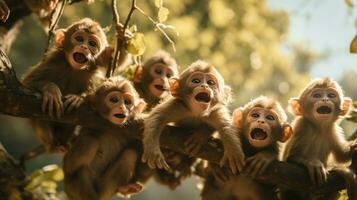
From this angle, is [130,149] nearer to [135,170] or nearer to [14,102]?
[135,170]

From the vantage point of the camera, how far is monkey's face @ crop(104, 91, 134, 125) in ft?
16.1

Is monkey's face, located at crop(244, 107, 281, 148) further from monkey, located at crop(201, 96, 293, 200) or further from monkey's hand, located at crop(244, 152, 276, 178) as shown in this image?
monkey's hand, located at crop(244, 152, 276, 178)

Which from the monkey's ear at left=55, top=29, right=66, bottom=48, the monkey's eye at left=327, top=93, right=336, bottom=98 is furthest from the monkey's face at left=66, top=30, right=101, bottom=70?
the monkey's eye at left=327, top=93, right=336, bottom=98

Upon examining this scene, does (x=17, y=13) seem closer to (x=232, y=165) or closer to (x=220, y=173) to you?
(x=220, y=173)

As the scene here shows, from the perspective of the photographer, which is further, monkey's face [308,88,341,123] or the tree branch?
monkey's face [308,88,341,123]

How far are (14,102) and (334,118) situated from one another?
3.12 m

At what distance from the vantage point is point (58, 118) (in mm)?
4664

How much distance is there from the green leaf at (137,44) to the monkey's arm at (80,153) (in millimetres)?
938

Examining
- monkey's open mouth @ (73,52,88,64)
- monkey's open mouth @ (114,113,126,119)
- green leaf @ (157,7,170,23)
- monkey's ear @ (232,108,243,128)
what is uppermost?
green leaf @ (157,7,170,23)

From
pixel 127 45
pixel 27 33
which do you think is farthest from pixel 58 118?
pixel 27 33

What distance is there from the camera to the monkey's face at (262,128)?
527 centimetres

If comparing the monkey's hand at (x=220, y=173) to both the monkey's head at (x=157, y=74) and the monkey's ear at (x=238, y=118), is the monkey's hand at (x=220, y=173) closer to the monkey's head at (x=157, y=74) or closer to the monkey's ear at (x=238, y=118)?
the monkey's ear at (x=238, y=118)

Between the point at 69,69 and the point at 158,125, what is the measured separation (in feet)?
5.10

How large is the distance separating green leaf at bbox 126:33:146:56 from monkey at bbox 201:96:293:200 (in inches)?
45.5
